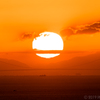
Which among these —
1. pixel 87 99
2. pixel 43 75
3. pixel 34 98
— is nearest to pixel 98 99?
pixel 87 99

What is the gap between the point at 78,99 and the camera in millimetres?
35625

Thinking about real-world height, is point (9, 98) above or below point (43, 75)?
below

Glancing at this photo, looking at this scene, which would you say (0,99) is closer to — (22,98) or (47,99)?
(22,98)

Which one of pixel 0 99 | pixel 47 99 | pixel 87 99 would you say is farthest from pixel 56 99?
pixel 0 99

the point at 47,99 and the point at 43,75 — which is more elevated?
the point at 43,75

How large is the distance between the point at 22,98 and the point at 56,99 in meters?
3.96

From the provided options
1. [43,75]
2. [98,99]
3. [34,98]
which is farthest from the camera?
[43,75]

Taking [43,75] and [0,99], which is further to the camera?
[43,75]

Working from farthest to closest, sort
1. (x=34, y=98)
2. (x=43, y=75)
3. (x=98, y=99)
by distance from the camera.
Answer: (x=43, y=75) → (x=34, y=98) → (x=98, y=99)

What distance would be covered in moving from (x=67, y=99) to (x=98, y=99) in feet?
11.6

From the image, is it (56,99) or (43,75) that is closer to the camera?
(56,99)

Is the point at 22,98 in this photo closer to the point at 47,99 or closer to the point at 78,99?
the point at 47,99

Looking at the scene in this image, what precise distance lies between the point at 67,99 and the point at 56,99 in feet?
3.77

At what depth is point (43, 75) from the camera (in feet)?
486
